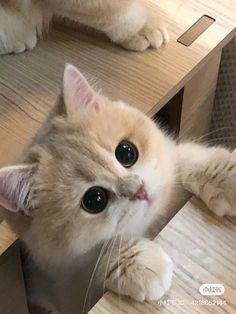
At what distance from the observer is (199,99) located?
1.15m

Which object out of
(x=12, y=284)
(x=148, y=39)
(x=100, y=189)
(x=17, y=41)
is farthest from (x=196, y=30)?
(x=12, y=284)

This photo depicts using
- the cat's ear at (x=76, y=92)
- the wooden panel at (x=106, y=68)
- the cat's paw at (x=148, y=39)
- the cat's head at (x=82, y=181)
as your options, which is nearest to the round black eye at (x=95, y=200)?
the cat's head at (x=82, y=181)

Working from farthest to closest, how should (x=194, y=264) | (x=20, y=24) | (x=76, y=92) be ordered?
1. (x=20, y=24)
2. (x=76, y=92)
3. (x=194, y=264)

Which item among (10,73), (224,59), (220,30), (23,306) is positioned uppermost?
(220,30)

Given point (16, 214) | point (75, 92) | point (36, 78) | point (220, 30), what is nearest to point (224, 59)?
point (220, 30)

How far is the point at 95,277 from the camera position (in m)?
0.79

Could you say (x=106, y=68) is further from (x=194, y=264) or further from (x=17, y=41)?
(x=194, y=264)

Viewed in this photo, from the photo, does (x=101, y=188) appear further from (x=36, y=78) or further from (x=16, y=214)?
(x=36, y=78)

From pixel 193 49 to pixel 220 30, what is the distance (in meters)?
0.07

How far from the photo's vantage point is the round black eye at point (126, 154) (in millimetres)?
777

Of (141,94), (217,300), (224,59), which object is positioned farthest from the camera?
(224,59)

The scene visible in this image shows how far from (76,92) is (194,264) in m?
0.29

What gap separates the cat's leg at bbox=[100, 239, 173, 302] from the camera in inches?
27.1

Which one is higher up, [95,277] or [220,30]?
[220,30]
